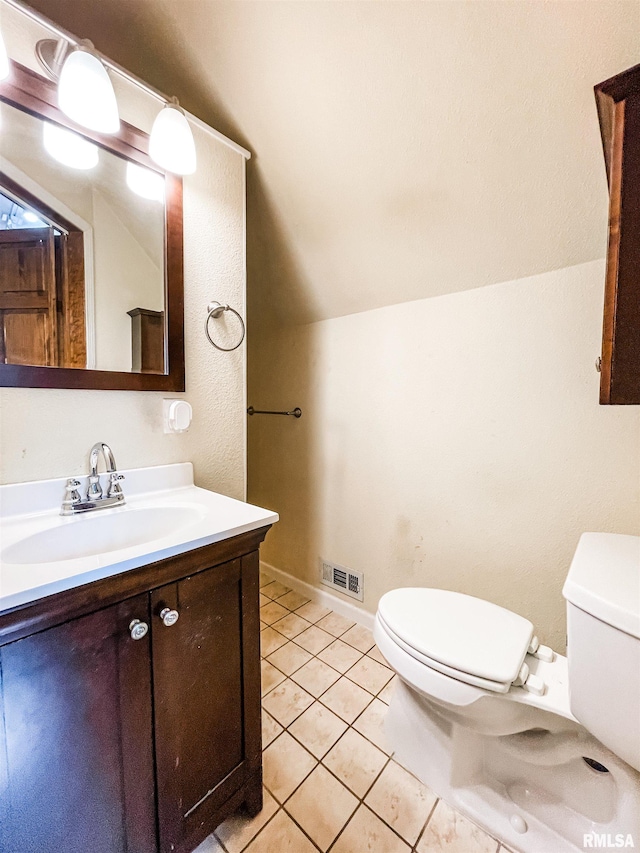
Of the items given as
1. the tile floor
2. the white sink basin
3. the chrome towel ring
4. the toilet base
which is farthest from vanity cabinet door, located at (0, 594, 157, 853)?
the chrome towel ring

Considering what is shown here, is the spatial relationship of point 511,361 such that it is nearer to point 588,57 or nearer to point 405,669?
point 588,57

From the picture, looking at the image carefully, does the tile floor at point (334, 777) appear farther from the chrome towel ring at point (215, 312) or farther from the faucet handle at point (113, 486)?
the chrome towel ring at point (215, 312)

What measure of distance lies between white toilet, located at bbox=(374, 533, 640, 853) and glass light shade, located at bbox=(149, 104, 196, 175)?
1.51 meters

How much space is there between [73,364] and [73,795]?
919 mm

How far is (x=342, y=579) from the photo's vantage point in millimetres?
1791

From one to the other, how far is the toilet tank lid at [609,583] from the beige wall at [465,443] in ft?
1.16

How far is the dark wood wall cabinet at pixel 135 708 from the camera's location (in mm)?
538

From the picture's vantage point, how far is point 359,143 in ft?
3.57

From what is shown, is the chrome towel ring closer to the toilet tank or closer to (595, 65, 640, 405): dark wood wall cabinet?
(595, 65, 640, 405): dark wood wall cabinet

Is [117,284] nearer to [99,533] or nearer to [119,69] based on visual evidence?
[119,69]

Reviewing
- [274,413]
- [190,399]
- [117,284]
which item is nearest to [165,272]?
[117,284]

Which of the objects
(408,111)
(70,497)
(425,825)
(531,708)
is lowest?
(425,825)

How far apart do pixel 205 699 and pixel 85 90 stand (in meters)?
1.50
